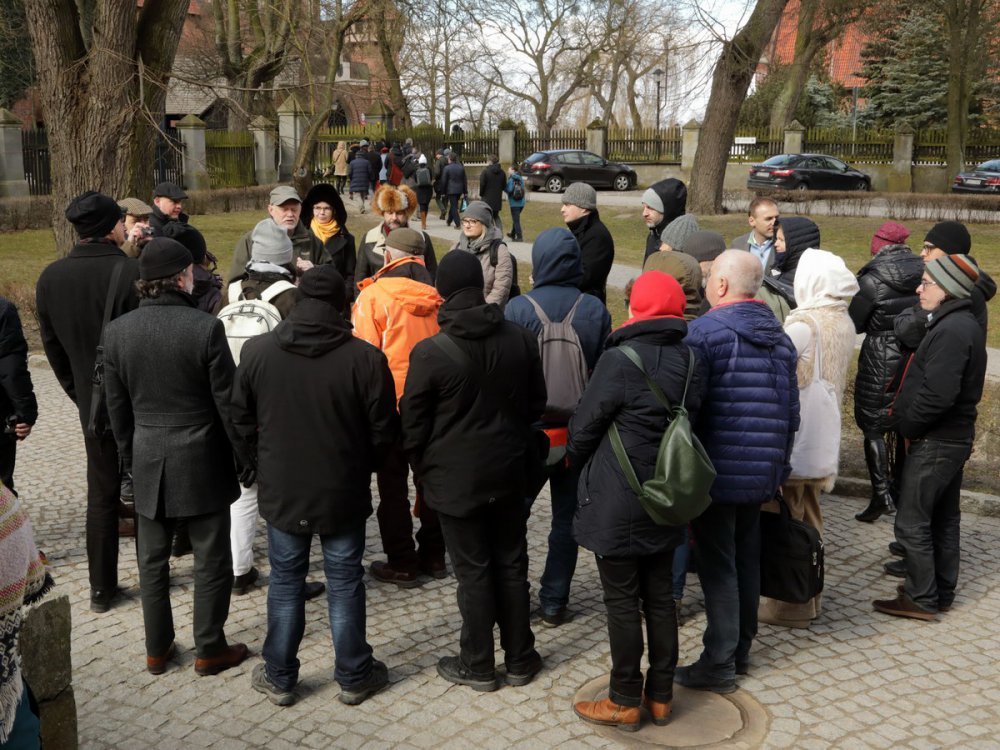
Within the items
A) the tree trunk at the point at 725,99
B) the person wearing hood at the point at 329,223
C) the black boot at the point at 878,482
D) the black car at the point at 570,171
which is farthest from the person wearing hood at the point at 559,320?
the black car at the point at 570,171

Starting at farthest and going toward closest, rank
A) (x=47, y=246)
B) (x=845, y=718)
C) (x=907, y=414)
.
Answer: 1. (x=47, y=246)
2. (x=907, y=414)
3. (x=845, y=718)

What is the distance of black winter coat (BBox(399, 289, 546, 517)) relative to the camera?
4578 millimetres

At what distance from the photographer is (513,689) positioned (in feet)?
15.9

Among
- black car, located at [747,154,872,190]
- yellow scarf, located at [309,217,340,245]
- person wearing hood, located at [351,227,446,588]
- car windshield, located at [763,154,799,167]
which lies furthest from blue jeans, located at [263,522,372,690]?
car windshield, located at [763,154,799,167]

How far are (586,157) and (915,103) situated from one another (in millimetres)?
16558

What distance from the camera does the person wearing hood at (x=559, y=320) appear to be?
539 cm

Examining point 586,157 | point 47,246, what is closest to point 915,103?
point 586,157

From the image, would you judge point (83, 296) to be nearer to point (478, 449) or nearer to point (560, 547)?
point (478, 449)

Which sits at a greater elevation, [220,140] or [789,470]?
[220,140]

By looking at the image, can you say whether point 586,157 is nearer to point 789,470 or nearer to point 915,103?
point 915,103

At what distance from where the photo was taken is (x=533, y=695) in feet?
15.7

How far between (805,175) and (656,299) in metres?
32.6

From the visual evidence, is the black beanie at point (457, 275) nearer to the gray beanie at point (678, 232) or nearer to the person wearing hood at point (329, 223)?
the gray beanie at point (678, 232)

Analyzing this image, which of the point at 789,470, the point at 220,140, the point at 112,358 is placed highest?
the point at 220,140
